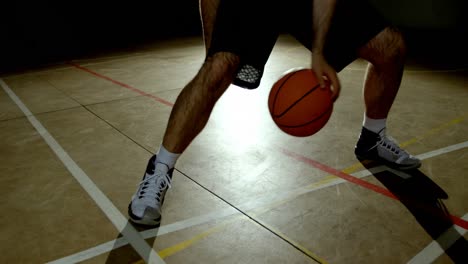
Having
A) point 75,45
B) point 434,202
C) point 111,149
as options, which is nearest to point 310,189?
point 434,202

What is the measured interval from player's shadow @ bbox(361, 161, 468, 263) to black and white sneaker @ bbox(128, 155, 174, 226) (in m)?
1.29

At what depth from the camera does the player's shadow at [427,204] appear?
171 centimetres

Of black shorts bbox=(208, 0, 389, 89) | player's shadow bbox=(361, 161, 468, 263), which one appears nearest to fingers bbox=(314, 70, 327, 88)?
black shorts bbox=(208, 0, 389, 89)

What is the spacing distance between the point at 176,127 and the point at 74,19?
883 centimetres

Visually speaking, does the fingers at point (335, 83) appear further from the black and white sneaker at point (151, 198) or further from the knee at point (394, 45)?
the black and white sneaker at point (151, 198)

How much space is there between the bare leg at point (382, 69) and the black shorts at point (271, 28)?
0.19 ft

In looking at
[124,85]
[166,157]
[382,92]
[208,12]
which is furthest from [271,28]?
[124,85]

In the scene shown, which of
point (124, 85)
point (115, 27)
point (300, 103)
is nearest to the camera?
point (300, 103)

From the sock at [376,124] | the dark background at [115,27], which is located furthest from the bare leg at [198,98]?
the dark background at [115,27]

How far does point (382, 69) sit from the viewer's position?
92.7 inches

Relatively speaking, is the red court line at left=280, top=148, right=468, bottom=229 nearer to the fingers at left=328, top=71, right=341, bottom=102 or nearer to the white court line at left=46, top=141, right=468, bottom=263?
the white court line at left=46, top=141, right=468, bottom=263

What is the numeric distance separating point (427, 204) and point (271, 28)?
Result: 1.25 metres

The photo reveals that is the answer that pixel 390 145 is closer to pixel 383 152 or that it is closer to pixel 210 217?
pixel 383 152

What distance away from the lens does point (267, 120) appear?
3404 millimetres
